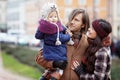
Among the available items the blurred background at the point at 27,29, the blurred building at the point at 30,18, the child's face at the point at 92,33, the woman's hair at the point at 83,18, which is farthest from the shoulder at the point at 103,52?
the blurred building at the point at 30,18

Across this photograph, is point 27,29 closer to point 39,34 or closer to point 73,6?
point 73,6

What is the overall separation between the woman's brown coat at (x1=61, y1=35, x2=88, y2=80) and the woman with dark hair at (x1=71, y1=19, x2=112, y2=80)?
3 cm

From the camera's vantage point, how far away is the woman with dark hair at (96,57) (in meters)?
3.65

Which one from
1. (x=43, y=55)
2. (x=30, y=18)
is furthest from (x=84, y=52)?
(x=30, y=18)

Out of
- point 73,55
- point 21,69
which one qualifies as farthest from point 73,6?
point 73,55

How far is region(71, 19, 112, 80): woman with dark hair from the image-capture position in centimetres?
365

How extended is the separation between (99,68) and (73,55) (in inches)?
8.6

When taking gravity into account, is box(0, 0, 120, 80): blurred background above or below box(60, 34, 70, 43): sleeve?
below

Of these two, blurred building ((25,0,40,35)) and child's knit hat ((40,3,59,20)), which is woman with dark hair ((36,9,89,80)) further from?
blurred building ((25,0,40,35))

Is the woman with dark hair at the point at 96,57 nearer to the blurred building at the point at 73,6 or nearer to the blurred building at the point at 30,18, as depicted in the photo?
the blurred building at the point at 73,6

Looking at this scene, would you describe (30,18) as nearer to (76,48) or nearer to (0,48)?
(0,48)

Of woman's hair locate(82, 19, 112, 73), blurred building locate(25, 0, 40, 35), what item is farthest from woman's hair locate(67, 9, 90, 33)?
blurred building locate(25, 0, 40, 35)

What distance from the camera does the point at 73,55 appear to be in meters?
3.73

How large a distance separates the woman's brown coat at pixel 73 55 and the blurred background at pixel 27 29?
350 mm
